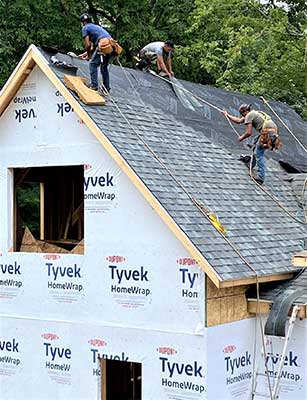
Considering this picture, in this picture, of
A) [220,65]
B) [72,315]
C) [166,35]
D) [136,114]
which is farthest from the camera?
[166,35]

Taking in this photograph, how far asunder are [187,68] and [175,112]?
13.4 m

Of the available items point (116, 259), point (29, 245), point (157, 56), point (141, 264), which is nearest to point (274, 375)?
point (141, 264)

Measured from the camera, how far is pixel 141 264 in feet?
34.1

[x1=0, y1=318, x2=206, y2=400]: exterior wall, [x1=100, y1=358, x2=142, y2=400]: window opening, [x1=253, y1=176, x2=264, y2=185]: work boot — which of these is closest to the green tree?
[x1=253, y1=176, x2=264, y2=185]: work boot

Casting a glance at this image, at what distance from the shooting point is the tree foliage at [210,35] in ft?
73.0

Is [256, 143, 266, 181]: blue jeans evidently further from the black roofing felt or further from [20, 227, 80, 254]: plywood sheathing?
[20, 227, 80, 254]: plywood sheathing

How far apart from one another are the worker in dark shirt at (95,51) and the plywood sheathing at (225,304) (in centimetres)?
403

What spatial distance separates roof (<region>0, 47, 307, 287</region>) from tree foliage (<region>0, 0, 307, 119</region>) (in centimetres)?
936

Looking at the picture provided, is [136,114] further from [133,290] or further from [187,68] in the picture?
[187,68]

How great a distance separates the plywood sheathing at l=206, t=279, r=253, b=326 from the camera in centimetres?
973

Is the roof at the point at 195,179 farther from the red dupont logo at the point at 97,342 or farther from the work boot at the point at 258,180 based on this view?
the red dupont logo at the point at 97,342

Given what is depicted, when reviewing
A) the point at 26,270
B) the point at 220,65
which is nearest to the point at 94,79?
the point at 26,270

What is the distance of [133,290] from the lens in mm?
10453

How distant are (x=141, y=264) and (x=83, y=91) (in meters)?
2.89
